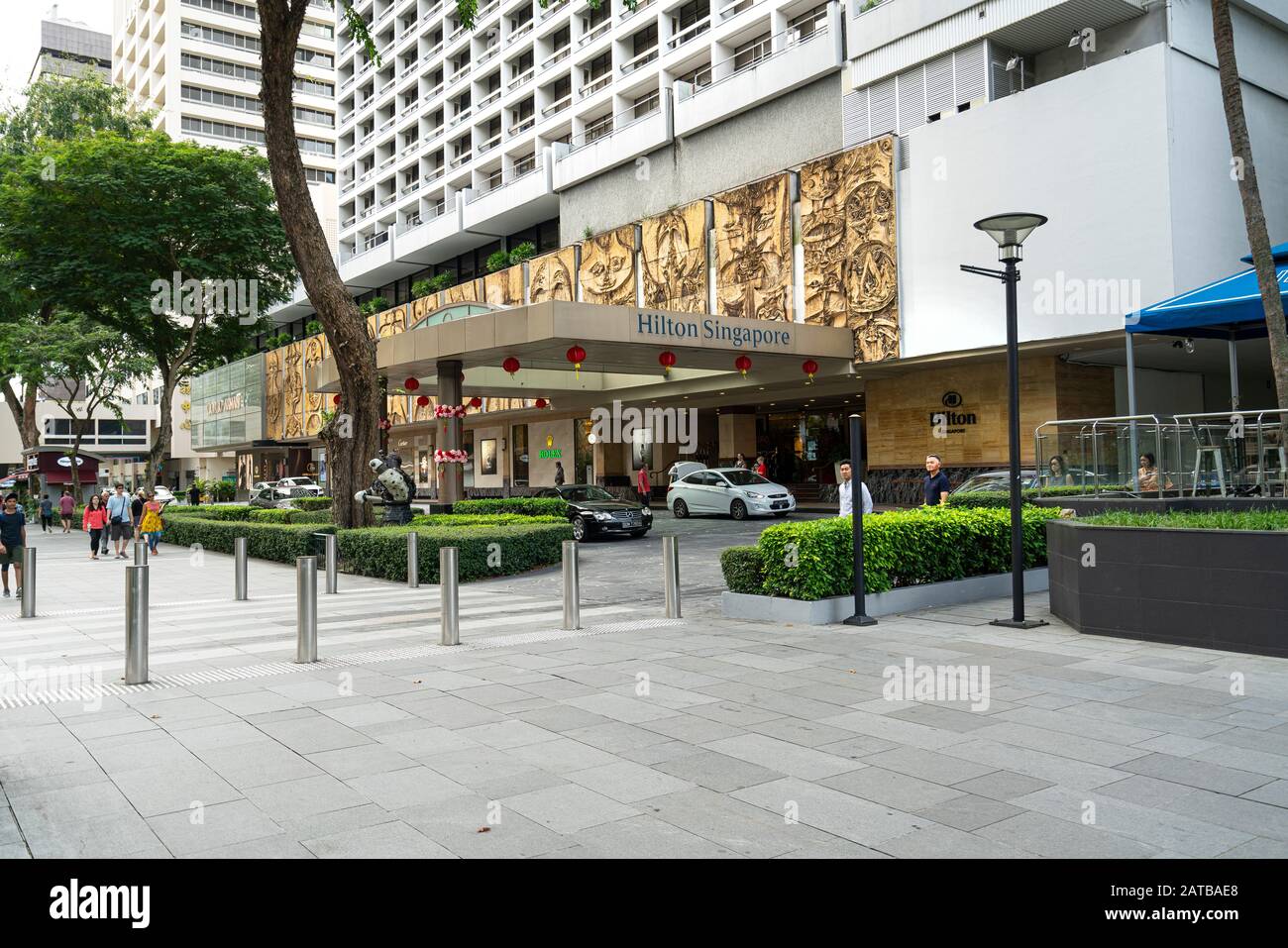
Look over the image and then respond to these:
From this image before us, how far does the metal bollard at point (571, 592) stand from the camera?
10008 millimetres

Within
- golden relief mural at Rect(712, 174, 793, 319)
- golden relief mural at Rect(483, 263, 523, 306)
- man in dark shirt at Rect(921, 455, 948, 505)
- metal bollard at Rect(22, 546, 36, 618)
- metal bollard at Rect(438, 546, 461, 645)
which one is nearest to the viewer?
metal bollard at Rect(438, 546, 461, 645)

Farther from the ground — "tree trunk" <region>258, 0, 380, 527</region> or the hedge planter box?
"tree trunk" <region>258, 0, 380, 527</region>

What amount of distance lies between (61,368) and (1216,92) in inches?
1423

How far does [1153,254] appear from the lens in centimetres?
1959

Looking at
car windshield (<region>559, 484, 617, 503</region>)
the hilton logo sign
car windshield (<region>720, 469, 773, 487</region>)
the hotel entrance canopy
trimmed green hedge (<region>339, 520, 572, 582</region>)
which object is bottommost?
trimmed green hedge (<region>339, 520, 572, 582</region>)

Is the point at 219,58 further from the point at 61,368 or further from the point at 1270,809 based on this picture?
the point at 1270,809

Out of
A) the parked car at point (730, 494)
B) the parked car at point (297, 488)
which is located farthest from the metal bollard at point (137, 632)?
the parked car at point (297, 488)

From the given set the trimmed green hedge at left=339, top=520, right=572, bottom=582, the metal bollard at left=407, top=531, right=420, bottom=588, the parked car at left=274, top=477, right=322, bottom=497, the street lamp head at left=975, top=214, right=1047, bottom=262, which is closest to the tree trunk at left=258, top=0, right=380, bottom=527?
the trimmed green hedge at left=339, top=520, right=572, bottom=582

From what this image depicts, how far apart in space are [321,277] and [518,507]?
724cm

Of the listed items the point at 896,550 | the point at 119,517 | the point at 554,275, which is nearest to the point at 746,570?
the point at 896,550

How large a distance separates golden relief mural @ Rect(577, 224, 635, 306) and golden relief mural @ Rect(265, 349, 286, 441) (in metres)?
28.8

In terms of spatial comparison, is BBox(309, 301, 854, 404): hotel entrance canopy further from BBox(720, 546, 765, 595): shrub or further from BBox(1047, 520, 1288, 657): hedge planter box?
BBox(1047, 520, 1288, 657): hedge planter box

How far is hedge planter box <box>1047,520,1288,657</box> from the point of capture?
25.7 feet
